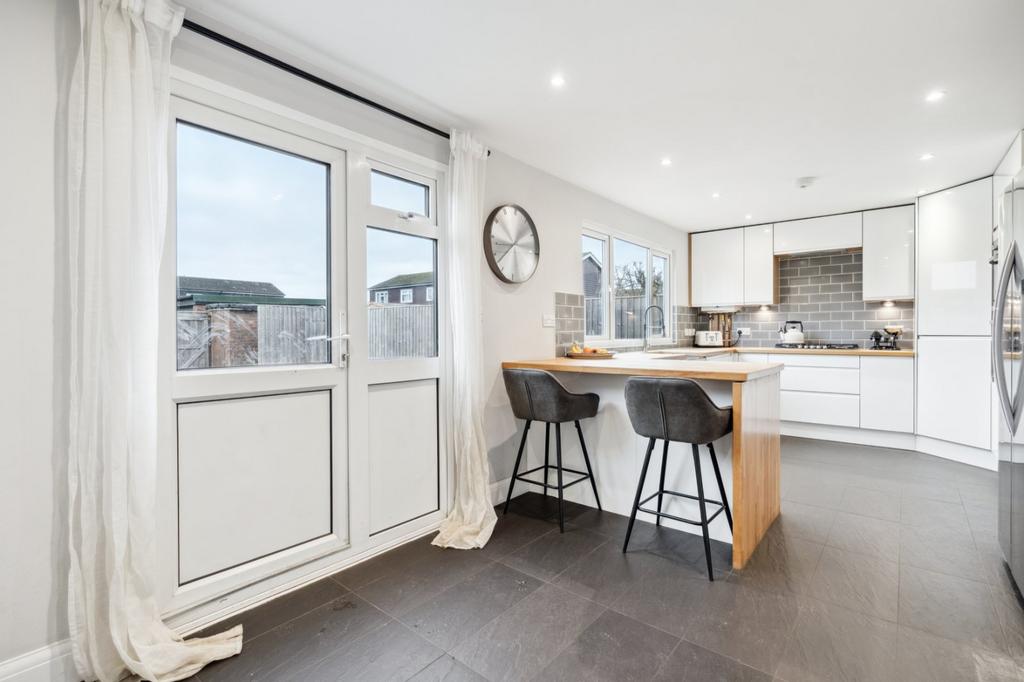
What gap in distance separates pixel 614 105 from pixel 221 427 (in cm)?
243

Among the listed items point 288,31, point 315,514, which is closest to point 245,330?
point 315,514

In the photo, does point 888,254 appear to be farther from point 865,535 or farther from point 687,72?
point 687,72

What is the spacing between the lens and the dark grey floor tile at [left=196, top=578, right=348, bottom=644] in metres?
1.89

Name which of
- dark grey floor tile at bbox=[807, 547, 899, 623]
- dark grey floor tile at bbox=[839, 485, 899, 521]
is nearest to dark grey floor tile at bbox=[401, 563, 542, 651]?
dark grey floor tile at bbox=[807, 547, 899, 623]

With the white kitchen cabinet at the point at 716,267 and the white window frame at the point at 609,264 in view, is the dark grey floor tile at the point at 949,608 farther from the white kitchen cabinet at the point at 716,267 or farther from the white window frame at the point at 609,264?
the white kitchen cabinet at the point at 716,267

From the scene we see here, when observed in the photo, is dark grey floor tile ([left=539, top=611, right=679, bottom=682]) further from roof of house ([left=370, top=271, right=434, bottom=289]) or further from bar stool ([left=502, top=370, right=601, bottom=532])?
roof of house ([left=370, top=271, right=434, bottom=289])

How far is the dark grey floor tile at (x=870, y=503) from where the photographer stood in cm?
298

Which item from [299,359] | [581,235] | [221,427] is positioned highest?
[581,235]

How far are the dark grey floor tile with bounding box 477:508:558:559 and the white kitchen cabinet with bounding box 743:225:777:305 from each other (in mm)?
3948

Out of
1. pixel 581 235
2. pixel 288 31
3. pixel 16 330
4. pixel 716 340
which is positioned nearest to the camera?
pixel 16 330

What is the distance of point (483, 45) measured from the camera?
207cm

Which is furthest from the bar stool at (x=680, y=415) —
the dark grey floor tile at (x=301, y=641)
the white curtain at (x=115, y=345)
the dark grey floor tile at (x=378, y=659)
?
the white curtain at (x=115, y=345)

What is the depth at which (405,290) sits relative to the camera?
2697 millimetres

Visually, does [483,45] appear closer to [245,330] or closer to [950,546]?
[245,330]
